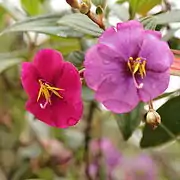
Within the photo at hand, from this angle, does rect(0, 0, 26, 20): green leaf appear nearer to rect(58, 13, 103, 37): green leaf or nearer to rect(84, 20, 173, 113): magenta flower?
rect(58, 13, 103, 37): green leaf

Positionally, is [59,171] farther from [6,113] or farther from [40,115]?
[40,115]

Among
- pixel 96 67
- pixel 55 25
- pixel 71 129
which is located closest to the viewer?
pixel 96 67

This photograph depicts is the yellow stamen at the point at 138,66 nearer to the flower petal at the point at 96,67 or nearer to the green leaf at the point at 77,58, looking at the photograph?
the flower petal at the point at 96,67

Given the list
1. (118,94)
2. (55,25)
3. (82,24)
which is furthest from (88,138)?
(118,94)

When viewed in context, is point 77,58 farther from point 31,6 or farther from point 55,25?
point 31,6

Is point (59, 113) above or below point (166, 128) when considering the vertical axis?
above

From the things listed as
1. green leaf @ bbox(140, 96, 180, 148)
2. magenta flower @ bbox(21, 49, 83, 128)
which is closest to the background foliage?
green leaf @ bbox(140, 96, 180, 148)
